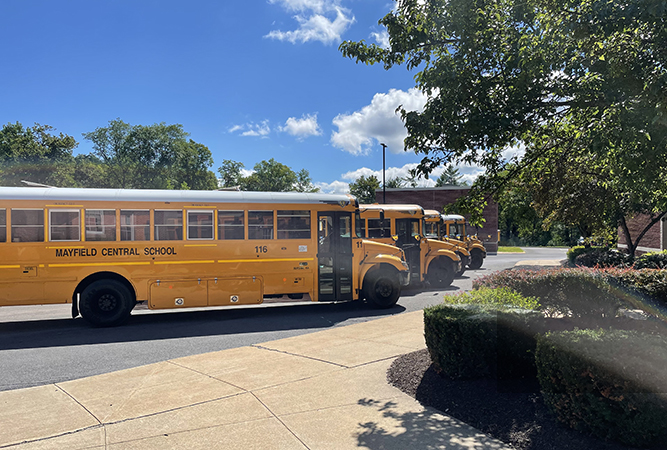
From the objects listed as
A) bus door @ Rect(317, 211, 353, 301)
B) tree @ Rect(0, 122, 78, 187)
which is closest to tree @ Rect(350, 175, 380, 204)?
tree @ Rect(0, 122, 78, 187)

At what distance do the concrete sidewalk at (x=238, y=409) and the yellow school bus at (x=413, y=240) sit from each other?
8.15 meters

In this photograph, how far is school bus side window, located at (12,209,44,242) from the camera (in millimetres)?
10055

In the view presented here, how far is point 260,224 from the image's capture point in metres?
11.5

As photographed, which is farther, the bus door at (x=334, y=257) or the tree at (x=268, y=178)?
the tree at (x=268, y=178)

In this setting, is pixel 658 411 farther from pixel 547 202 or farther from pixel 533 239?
pixel 533 239

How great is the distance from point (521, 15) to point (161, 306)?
29.2ft

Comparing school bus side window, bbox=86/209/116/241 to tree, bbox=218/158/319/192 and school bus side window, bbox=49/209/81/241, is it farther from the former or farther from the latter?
tree, bbox=218/158/319/192

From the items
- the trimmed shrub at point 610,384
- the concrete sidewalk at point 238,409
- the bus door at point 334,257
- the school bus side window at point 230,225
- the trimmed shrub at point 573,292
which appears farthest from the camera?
the bus door at point 334,257

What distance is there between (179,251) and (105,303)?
1.85 m

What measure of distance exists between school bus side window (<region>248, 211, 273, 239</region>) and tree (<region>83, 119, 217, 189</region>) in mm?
51229

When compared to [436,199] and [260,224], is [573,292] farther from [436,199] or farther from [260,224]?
[436,199]

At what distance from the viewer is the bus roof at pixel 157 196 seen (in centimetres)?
1020

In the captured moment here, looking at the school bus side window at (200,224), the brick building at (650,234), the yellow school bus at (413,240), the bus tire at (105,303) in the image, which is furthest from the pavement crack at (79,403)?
the brick building at (650,234)

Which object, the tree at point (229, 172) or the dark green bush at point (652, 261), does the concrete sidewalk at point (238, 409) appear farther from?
the tree at point (229, 172)
